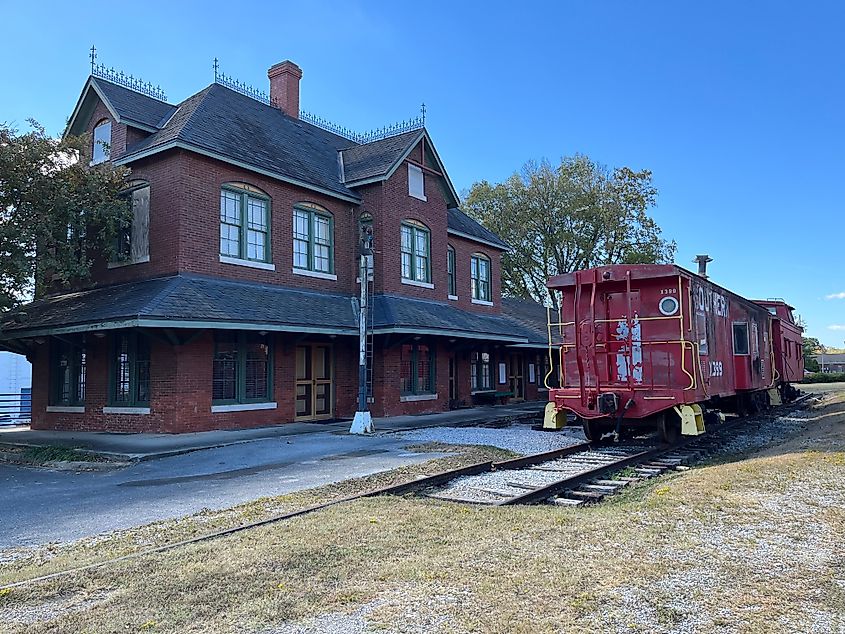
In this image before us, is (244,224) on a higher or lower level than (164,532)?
higher

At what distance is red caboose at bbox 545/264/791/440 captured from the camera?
38.5 ft

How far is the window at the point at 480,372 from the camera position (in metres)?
25.2

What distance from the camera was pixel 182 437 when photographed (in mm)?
15000

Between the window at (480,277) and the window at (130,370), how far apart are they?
530 inches

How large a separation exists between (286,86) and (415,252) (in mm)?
7649

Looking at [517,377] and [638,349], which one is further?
[517,377]

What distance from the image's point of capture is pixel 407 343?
2109 centimetres

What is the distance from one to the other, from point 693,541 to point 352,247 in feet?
52.9

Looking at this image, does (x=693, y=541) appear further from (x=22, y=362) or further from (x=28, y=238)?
(x=22, y=362)

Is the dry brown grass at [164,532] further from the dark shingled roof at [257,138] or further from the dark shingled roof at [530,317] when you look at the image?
the dark shingled roof at [530,317]

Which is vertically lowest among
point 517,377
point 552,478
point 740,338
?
point 552,478

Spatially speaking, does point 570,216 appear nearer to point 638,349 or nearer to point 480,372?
point 480,372

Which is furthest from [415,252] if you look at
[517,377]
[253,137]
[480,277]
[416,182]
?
[517,377]

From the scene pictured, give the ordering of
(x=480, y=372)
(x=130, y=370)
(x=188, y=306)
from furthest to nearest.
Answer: (x=480, y=372) → (x=130, y=370) → (x=188, y=306)
